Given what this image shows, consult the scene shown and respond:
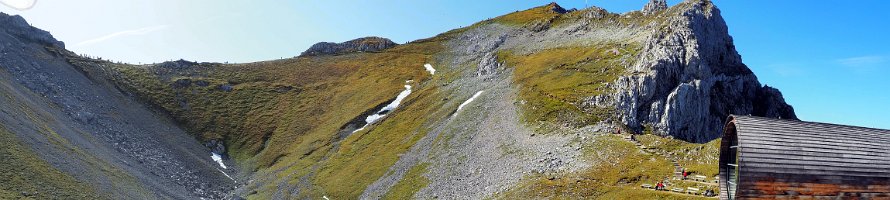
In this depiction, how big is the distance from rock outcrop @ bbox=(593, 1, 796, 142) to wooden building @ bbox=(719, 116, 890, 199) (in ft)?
176

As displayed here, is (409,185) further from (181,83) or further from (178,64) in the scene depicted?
(178,64)

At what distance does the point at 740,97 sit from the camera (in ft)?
321

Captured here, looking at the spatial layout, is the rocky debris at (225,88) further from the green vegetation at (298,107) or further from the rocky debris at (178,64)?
the rocky debris at (178,64)

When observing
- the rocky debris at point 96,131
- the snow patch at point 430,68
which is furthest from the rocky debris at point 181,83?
the snow patch at point 430,68

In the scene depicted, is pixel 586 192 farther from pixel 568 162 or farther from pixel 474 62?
pixel 474 62

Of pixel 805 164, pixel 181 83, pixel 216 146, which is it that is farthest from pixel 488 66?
pixel 805 164

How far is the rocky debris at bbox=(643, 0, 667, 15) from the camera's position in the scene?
138375 mm

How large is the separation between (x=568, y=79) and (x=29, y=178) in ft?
269

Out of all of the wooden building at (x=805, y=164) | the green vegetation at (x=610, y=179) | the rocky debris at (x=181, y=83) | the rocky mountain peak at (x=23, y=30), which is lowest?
the green vegetation at (x=610, y=179)

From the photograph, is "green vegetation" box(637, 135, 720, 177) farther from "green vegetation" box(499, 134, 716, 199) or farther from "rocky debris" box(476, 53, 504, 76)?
"rocky debris" box(476, 53, 504, 76)

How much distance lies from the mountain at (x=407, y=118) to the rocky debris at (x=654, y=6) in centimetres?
40

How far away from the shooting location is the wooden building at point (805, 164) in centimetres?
2277

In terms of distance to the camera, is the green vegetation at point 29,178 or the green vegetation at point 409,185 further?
the green vegetation at point 409,185

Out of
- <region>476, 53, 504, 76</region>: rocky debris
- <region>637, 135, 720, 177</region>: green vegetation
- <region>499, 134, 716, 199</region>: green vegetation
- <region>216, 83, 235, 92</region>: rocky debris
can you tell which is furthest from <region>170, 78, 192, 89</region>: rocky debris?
<region>637, 135, 720, 177</region>: green vegetation
